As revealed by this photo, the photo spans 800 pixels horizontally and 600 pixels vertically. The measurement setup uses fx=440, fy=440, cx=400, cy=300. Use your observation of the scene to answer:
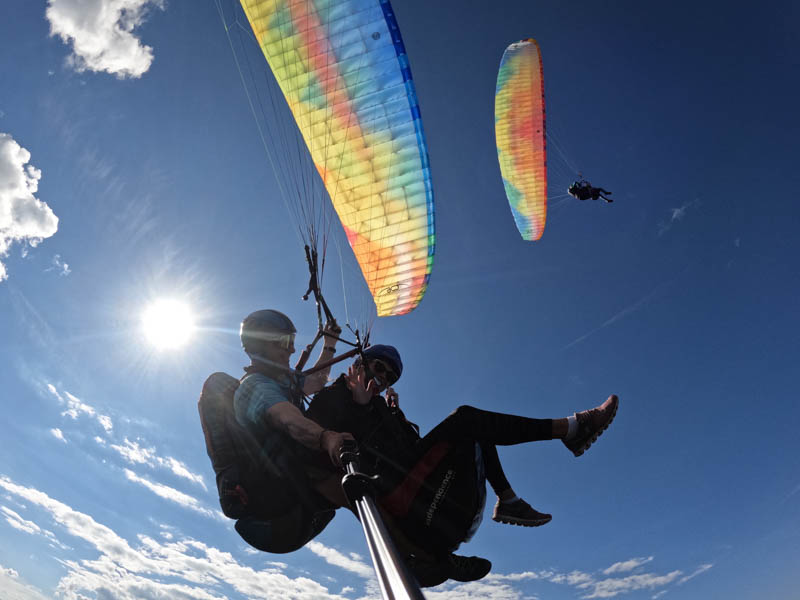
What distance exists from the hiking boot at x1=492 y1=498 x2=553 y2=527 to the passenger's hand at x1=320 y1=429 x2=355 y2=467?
6.97 ft

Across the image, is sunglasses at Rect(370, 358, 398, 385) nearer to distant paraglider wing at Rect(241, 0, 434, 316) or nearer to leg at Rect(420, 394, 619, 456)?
leg at Rect(420, 394, 619, 456)

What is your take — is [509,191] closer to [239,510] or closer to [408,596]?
[239,510]

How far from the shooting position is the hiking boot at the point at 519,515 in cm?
393

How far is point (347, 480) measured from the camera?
1.91 meters

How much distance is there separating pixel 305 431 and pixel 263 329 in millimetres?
1474

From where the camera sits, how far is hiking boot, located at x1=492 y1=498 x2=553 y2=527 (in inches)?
155

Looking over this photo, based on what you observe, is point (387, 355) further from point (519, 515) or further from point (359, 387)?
point (519, 515)

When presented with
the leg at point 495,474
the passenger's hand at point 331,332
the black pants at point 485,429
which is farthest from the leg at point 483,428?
the passenger's hand at point 331,332

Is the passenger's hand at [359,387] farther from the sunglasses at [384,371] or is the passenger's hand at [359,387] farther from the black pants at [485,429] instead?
the black pants at [485,429]

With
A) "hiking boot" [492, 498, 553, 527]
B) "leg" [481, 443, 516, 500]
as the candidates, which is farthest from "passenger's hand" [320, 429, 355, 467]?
"hiking boot" [492, 498, 553, 527]

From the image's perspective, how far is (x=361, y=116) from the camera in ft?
24.4

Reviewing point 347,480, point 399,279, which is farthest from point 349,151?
point 347,480

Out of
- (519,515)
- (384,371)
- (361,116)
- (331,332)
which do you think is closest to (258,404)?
(384,371)

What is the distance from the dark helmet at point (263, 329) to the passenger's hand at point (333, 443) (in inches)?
59.5
